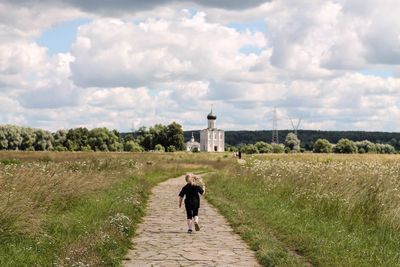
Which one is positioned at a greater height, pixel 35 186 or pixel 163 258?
pixel 35 186

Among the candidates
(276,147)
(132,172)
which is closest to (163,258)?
(132,172)

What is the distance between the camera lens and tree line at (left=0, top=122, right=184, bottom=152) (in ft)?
422

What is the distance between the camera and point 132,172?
33.9m

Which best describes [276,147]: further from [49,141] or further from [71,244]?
[71,244]

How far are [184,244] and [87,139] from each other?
121123 mm

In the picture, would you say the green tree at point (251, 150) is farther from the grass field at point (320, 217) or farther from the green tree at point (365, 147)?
the grass field at point (320, 217)

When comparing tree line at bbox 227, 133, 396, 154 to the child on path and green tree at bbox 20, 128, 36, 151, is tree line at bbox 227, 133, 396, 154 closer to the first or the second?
green tree at bbox 20, 128, 36, 151

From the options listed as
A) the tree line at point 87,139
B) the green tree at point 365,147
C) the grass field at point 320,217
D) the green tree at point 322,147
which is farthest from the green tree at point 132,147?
the grass field at point 320,217

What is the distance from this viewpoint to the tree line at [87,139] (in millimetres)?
128500

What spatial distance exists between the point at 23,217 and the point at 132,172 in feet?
72.4

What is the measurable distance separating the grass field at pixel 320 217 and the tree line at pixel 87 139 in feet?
346

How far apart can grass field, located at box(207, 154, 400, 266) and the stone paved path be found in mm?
387

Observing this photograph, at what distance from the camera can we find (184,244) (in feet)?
40.9

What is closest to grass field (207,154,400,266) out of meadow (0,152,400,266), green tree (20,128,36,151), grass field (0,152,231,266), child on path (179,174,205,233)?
meadow (0,152,400,266)
